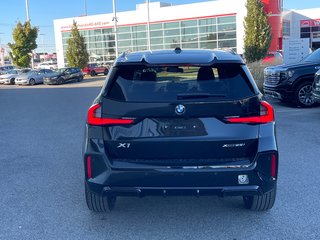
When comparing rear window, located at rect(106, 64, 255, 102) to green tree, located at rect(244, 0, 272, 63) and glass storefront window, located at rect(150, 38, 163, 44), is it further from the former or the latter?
glass storefront window, located at rect(150, 38, 163, 44)

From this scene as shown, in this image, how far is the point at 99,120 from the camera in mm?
3561

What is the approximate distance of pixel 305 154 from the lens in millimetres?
6562

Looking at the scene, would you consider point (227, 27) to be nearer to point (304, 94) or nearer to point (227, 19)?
point (227, 19)

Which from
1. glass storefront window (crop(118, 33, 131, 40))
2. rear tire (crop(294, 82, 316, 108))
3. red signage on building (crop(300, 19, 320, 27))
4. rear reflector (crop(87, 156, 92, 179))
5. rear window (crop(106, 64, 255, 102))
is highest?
red signage on building (crop(300, 19, 320, 27))

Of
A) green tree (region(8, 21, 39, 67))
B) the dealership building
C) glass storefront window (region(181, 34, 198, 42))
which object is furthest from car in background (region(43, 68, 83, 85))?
glass storefront window (region(181, 34, 198, 42))

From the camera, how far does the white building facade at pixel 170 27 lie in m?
43.6

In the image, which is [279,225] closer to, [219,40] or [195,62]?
[195,62]

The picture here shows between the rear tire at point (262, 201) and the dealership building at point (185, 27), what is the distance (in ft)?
124

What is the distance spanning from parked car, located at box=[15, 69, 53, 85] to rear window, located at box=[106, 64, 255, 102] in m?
32.2

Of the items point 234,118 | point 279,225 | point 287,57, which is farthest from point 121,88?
point 287,57

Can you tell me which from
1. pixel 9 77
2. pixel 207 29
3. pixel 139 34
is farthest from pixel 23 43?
pixel 207 29

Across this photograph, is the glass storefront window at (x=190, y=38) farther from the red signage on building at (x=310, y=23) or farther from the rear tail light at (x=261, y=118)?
the rear tail light at (x=261, y=118)

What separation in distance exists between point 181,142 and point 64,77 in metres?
31.7

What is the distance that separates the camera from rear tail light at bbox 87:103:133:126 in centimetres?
351
